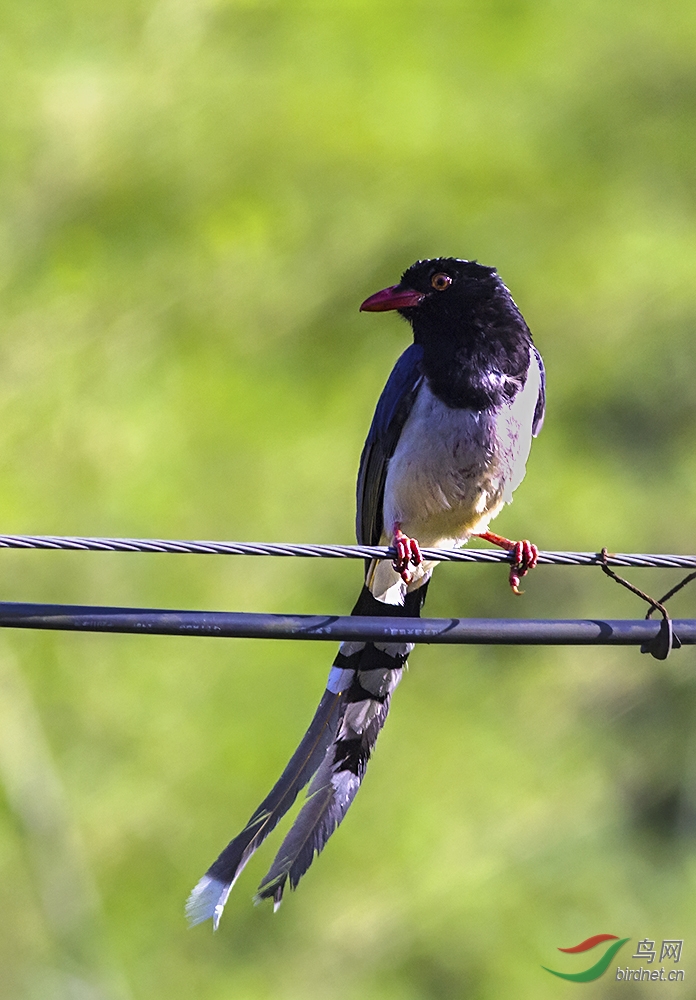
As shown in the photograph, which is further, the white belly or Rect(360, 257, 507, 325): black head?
Rect(360, 257, 507, 325): black head

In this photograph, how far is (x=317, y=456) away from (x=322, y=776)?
6.68 meters

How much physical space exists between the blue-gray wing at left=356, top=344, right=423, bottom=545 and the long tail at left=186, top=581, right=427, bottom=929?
688mm

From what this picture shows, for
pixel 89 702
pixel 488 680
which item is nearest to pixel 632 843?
pixel 488 680

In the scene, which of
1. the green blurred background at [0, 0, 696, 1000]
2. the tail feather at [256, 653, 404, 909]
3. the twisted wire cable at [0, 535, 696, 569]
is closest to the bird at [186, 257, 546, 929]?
the tail feather at [256, 653, 404, 909]

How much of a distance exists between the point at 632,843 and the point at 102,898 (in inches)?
183

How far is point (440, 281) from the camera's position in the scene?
459cm

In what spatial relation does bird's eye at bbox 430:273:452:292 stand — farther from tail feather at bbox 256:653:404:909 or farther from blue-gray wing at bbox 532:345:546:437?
tail feather at bbox 256:653:404:909

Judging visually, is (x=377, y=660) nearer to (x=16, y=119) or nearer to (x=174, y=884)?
(x=174, y=884)

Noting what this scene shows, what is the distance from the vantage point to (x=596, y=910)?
9695mm

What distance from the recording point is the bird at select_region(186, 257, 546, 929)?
154 inches

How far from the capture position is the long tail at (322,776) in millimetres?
3574

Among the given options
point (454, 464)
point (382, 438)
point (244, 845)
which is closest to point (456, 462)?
point (454, 464)

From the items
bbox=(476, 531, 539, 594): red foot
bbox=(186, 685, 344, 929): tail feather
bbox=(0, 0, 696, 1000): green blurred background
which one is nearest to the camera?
bbox=(186, 685, 344, 929): tail feather

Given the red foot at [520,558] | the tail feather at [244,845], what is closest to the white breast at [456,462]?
the red foot at [520,558]
